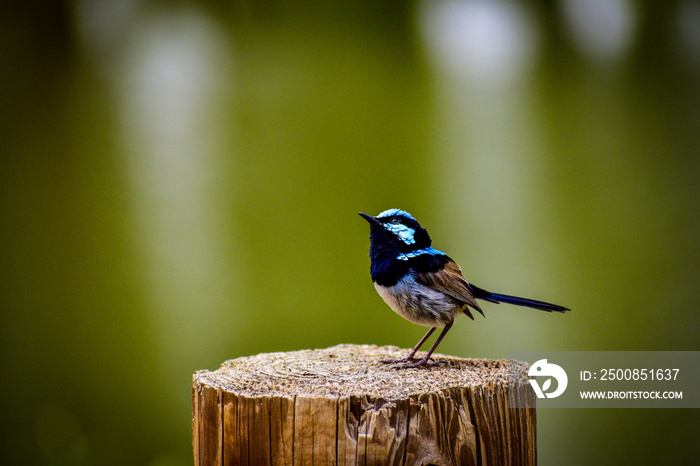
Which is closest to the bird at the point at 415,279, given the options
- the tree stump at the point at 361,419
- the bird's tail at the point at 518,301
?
the bird's tail at the point at 518,301

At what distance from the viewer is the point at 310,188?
4.43m

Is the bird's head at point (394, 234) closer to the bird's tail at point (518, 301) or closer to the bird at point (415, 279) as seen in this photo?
the bird at point (415, 279)

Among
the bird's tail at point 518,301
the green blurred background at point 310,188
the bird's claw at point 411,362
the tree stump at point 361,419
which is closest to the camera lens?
the tree stump at point 361,419

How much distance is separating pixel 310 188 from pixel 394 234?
2.04 m

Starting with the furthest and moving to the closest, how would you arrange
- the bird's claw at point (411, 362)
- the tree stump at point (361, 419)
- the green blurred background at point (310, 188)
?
the green blurred background at point (310, 188) → the bird's claw at point (411, 362) → the tree stump at point (361, 419)

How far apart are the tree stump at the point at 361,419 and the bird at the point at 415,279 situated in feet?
1.25

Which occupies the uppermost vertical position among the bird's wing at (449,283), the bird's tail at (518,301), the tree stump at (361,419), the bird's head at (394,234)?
the bird's head at (394,234)

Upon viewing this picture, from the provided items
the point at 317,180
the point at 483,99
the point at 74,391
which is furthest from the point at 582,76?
the point at 74,391

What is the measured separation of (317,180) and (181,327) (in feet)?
→ 5.15

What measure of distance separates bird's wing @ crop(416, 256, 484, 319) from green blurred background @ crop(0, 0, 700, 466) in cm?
187

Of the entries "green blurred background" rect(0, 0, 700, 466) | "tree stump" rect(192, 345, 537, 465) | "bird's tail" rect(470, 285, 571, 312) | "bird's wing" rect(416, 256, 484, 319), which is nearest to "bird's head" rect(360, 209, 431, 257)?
"bird's wing" rect(416, 256, 484, 319)

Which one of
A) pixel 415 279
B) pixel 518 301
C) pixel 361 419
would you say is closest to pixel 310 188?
pixel 415 279

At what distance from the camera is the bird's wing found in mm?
2436

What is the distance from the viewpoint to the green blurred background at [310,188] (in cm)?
429
